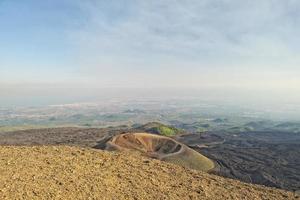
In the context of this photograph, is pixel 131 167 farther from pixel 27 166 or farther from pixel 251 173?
pixel 251 173

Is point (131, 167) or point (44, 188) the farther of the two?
point (131, 167)

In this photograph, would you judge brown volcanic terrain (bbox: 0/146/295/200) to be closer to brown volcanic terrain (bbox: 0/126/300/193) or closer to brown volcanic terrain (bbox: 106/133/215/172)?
brown volcanic terrain (bbox: 106/133/215/172)

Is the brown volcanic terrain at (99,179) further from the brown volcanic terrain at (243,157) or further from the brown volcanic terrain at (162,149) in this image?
the brown volcanic terrain at (243,157)

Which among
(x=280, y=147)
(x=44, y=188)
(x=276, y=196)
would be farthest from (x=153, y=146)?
(x=44, y=188)

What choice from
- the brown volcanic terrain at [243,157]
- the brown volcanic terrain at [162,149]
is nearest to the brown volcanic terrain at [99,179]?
the brown volcanic terrain at [162,149]

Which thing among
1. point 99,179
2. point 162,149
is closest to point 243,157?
point 162,149

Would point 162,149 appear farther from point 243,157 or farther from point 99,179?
point 99,179
